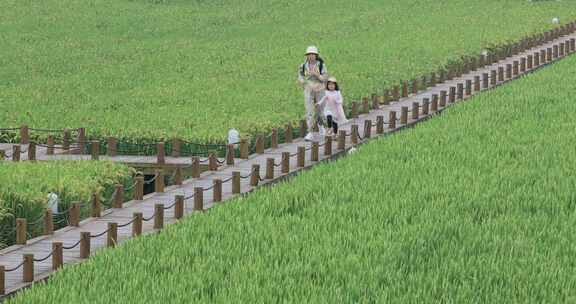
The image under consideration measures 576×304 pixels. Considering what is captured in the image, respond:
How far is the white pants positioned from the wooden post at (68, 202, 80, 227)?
27.6 feet

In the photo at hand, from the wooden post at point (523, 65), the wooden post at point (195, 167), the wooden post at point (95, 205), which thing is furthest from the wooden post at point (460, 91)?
the wooden post at point (95, 205)

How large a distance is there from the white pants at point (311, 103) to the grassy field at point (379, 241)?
2700 millimetres

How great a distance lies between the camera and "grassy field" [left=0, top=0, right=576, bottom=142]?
2988 centimetres

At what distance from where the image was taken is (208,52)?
44969 mm

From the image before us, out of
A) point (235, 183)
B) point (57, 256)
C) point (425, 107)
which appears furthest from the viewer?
point (425, 107)

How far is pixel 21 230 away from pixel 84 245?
1214mm

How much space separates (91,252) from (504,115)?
13.1m

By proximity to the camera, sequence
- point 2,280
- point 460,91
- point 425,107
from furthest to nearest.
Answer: point 460,91
point 425,107
point 2,280

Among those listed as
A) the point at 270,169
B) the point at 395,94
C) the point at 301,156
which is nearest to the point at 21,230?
the point at 270,169

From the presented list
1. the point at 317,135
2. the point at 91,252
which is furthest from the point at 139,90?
the point at 91,252

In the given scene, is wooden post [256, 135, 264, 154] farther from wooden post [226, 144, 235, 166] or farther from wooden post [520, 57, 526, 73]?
wooden post [520, 57, 526, 73]

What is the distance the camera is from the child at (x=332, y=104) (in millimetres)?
25328

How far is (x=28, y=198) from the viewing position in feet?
62.4

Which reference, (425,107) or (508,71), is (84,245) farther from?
(508,71)
